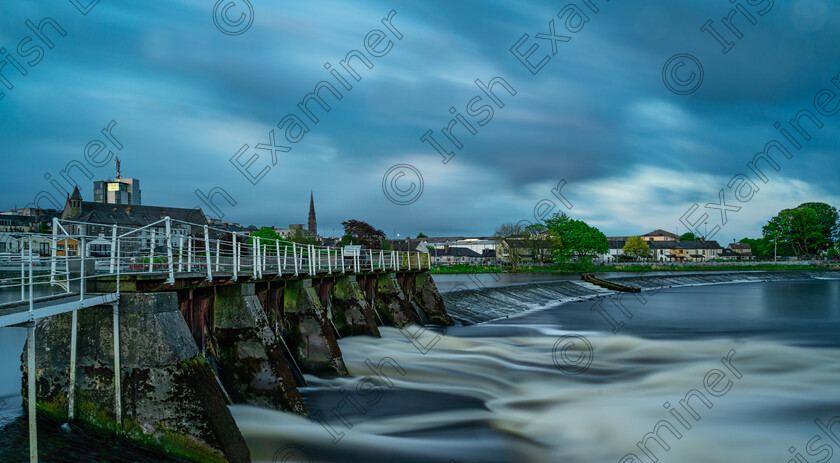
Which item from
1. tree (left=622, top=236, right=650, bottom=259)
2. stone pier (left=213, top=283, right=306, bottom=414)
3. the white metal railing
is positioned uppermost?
tree (left=622, top=236, right=650, bottom=259)

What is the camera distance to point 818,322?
40.3 meters

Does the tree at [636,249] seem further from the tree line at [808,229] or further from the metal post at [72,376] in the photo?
the metal post at [72,376]

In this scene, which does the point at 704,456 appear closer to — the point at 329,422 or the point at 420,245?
the point at 329,422

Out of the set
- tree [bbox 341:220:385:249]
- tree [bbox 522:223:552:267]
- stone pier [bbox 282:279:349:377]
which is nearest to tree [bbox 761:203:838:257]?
tree [bbox 522:223:552:267]

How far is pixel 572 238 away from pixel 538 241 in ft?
26.7

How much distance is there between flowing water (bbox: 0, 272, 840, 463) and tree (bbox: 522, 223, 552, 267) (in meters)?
80.6

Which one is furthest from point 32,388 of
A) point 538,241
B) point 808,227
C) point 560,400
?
point 808,227

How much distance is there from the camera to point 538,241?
11550 centimetres

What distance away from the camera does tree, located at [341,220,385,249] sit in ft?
338

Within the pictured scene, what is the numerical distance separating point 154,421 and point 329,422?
532 centimetres

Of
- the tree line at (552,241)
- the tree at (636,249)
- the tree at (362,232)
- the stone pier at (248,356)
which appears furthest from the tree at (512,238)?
the stone pier at (248,356)

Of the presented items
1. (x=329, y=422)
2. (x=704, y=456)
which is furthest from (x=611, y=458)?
(x=329, y=422)

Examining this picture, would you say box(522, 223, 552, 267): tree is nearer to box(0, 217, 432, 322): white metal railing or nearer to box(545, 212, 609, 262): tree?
box(545, 212, 609, 262): tree

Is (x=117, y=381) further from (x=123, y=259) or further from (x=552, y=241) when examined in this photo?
(x=552, y=241)
